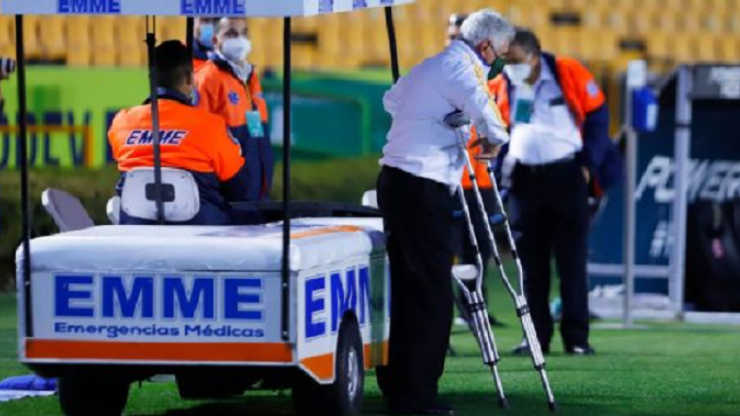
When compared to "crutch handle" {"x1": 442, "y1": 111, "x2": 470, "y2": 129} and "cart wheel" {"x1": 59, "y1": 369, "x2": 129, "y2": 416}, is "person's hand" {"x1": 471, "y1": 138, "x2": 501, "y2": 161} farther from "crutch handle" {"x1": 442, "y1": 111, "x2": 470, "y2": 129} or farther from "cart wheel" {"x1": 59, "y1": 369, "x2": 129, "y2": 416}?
"cart wheel" {"x1": 59, "y1": 369, "x2": 129, "y2": 416}

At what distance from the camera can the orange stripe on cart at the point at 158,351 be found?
29.5 ft

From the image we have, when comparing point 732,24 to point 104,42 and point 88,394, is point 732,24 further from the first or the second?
point 88,394

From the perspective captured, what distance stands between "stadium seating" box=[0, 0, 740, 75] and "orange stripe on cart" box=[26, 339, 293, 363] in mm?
13228

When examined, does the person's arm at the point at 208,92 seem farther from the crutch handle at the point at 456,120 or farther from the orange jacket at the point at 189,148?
the crutch handle at the point at 456,120

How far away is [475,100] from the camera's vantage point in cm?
966

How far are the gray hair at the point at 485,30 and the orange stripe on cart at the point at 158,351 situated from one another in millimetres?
1807

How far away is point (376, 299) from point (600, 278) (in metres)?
7.34

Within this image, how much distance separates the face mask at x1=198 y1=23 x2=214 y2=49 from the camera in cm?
1268

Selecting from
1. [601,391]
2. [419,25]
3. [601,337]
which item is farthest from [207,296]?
[419,25]

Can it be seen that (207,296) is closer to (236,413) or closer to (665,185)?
(236,413)

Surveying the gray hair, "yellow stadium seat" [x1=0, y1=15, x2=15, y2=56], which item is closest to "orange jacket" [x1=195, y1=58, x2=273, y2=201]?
the gray hair

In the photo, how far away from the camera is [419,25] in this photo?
2488 cm

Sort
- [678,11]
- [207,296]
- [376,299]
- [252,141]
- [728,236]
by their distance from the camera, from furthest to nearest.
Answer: [678,11]
[728,236]
[252,141]
[376,299]
[207,296]

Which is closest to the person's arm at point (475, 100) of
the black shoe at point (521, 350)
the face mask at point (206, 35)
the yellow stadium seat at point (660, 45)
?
the face mask at point (206, 35)
